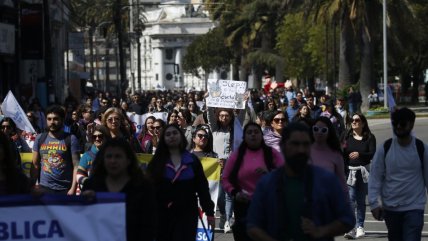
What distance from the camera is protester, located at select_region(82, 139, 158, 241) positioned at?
7566mm

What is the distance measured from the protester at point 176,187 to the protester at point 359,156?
3986 millimetres

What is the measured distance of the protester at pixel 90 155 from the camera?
10.5m

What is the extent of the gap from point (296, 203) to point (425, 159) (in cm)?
315

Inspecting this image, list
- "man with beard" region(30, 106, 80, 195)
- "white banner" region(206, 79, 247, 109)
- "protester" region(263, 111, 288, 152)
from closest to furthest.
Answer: "man with beard" region(30, 106, 80, 195)
"protester" region(263, 111, 288, 152)
"white banner" region(206, 79, 247, 109)

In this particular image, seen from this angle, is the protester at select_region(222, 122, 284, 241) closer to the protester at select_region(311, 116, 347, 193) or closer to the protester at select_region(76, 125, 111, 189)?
the protester at select_region(311, 116, 347, 193)

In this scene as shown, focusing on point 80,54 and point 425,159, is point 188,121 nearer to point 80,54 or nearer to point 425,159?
point 425,159

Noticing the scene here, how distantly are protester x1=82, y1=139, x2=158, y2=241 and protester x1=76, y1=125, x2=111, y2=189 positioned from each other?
246cm

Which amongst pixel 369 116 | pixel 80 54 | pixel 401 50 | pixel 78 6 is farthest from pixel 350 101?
pixel 78 6

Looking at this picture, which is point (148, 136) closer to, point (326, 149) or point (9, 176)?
point (326, 149)

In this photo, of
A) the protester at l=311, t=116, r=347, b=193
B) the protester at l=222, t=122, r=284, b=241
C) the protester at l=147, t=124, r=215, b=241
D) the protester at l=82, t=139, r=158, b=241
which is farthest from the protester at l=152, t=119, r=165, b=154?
the protester at l=82, t=139, r=158, b=241

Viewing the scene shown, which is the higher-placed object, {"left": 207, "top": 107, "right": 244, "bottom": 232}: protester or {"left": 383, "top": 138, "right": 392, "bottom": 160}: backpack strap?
{"left": 383, "top": 138, "right": 392, "bottom": 160}: backpack strap

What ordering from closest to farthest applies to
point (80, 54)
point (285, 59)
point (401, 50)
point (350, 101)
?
point (350, 101) < point (401, 50) < point (80, 54) < point (285, 59)

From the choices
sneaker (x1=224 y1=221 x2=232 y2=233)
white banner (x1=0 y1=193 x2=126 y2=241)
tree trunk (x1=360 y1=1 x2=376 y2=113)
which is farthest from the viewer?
tree trunk (x1=360 y1=1 x2=376 y2=113)

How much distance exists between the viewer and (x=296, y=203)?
6.41 meters
